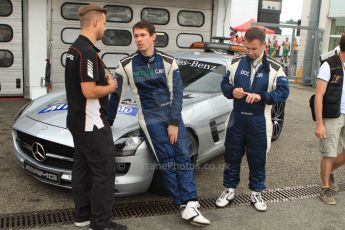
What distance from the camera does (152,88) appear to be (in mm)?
3852

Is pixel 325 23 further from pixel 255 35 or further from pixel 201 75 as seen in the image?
pixel 255 35

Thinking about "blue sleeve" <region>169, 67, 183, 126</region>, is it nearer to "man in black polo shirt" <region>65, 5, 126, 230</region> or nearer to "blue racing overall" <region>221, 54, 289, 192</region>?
"blue racing overall" <region>221, 54, 289, 192</region>

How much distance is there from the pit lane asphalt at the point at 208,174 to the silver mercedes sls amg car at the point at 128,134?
0.27m

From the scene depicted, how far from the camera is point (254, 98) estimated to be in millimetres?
3805

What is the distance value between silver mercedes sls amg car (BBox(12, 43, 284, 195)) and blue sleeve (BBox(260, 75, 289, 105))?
84 centimetres

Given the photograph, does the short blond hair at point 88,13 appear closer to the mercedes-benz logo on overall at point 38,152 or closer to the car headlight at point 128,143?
the car headlight at point 128,143

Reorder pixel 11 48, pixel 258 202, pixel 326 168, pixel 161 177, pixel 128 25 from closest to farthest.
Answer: pixel 161 177
pixel 258 202
pixel 326 168
pixel 11 48
pixel 128 25

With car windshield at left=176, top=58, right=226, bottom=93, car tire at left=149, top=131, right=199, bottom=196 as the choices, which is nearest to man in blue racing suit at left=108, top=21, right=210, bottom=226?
car tire at left=149, top=131, right=199, bottom=196

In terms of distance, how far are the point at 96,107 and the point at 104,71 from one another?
0.28 meters

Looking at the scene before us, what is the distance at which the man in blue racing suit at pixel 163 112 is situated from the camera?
3.82 metres

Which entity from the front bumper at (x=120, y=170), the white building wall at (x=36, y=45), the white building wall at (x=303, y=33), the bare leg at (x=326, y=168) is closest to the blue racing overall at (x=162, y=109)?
the front bumper at (x=120, y=170)

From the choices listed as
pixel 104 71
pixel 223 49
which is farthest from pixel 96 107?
pixel 223 49

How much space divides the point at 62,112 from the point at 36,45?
476cm

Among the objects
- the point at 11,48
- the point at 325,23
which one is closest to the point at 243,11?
the point at 325,23
